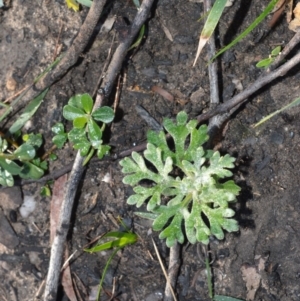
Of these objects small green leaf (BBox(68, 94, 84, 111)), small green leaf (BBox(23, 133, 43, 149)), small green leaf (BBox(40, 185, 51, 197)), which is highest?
small green leaf (BBox(68, 94, 84, 111))

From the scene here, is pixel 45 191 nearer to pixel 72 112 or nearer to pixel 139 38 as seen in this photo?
pixel 72 112

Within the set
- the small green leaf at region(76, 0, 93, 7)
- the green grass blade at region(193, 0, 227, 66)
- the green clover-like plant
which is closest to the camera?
the green clover-like plant

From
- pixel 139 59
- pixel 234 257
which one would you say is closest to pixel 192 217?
pixel 234 257

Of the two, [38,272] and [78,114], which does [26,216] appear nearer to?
[38,272]

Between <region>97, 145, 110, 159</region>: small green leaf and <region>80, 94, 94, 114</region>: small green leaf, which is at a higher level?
<region>80, 94, 94, 114</region>: small green leaf

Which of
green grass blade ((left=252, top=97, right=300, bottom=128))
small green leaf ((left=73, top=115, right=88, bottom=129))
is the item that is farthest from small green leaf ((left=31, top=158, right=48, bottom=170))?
green grass blade ((left=252, top=97, right=300, bottom=128))

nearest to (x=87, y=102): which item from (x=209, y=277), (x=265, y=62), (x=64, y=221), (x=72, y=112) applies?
(x=72, y=112)

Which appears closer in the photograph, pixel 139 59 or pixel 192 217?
pixel 192 217

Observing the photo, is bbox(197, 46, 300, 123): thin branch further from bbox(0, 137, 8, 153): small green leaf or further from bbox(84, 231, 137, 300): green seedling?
bbox(0, 137, 8, 153): small green leaf
